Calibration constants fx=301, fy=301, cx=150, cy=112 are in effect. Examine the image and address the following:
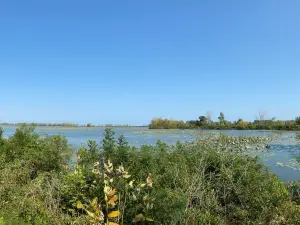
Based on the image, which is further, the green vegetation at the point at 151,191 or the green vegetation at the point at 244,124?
the green vegetation at the point at 244,124

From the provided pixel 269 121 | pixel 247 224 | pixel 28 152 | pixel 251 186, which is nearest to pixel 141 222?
pixel 247 224

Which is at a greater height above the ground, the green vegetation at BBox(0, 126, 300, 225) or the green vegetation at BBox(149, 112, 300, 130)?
the green vegetation at BBox(149, 112, 300, 130)

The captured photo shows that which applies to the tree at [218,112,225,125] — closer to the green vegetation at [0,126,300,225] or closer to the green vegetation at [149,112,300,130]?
the green vegetation at [149,112,300,130]

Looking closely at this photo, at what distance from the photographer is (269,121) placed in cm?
5378

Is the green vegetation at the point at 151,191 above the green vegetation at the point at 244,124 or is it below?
below

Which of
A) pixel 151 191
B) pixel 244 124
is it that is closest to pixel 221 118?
pixel 244 124

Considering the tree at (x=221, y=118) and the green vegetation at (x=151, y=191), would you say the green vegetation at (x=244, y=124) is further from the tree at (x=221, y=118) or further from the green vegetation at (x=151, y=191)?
the green vegetation at (x=151, y=191)

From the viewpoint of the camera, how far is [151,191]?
13.0 feet

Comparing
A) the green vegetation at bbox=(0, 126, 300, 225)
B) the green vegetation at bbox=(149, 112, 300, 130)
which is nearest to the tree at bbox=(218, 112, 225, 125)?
the green vegetation at bbox=(149, 112, 300, 130)

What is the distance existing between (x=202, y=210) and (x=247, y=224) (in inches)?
25.7

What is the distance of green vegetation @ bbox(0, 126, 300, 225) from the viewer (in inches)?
143

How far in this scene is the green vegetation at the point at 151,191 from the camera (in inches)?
143

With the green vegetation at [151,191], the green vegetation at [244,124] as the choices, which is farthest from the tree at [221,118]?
the green vegetation at [151,191]

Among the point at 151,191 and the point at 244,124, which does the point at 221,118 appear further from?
the point at 151,191
